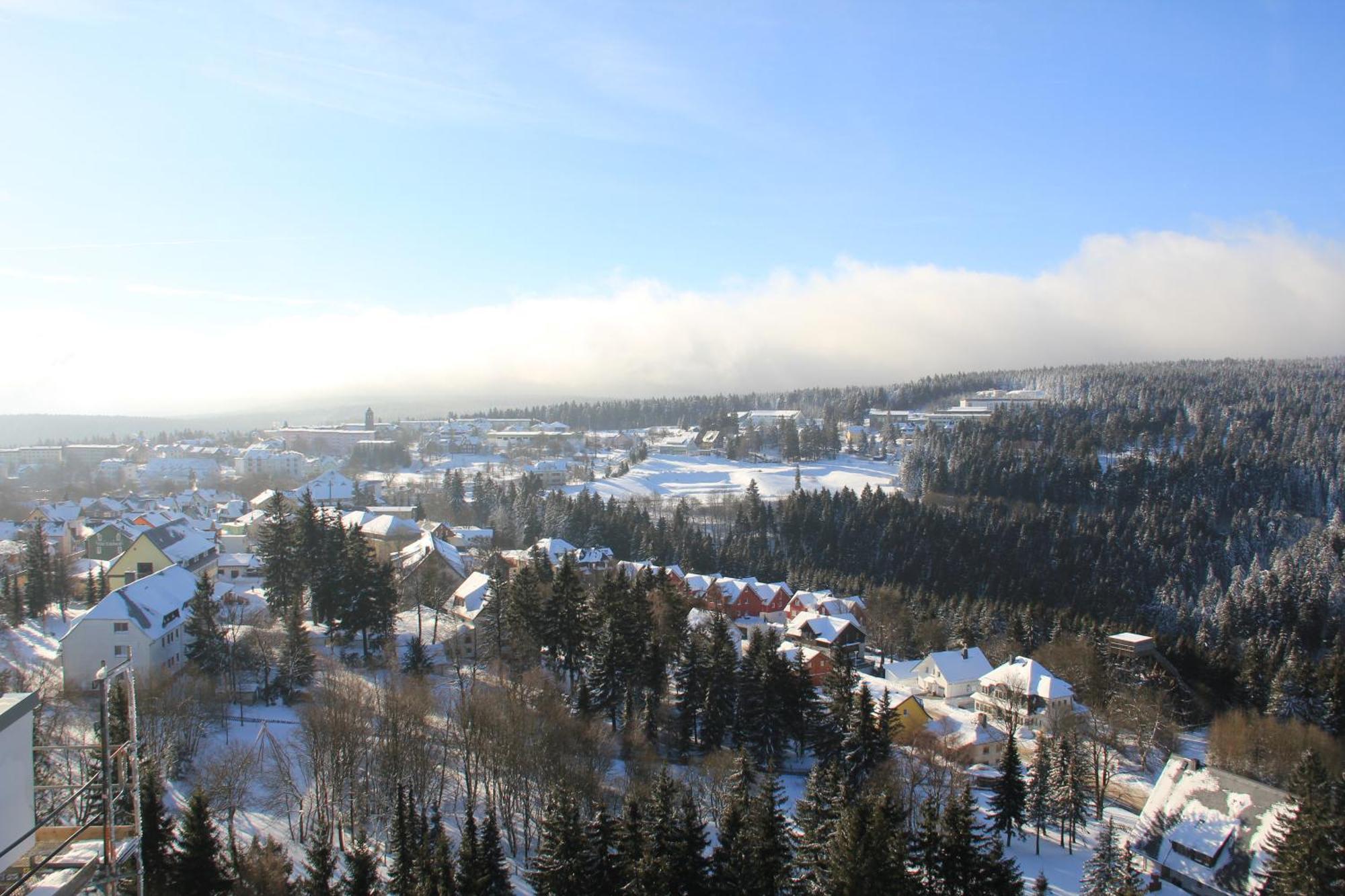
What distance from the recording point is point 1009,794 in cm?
2505

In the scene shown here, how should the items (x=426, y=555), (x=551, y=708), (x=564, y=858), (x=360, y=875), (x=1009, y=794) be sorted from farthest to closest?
(x=426, y=555) → (x=1009, y=794) → (x=551, y=708) → (x=564, y=858) → (x=360, y=875)

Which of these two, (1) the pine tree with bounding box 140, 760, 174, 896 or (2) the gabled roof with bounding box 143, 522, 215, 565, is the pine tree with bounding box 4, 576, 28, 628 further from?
(1) the pine tree with bounding box 140, 760, 174, 896

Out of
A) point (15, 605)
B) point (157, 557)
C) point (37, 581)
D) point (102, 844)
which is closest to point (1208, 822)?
point (102, 844)

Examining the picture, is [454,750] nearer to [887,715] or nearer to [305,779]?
[305,779]

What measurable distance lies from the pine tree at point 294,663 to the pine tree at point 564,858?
14055 mm

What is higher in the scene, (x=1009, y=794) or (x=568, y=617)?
(x=568, y=617)

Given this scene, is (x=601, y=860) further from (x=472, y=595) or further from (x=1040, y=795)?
(x=472, y=595)

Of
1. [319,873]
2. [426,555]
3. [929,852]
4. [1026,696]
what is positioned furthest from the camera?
[426,555]

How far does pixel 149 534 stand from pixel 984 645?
1923 inches

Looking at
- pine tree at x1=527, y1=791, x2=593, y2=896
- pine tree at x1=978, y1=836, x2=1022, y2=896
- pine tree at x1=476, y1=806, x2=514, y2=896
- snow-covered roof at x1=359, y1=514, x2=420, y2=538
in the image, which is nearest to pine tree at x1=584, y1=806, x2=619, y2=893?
pine tree at x1=527, y1=791, x2=593, y2=896

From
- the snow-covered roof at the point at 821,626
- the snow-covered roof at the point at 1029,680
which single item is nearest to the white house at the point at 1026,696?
the snow-covered roof at the point at 1029,680

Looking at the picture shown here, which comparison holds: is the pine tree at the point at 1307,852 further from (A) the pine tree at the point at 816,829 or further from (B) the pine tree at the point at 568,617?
(B) the pine tree at the point at 568,617

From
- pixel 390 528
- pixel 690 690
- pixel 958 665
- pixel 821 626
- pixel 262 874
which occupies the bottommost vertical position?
pixel 958 665

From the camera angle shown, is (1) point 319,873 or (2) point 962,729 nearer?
(1) point 319,873
